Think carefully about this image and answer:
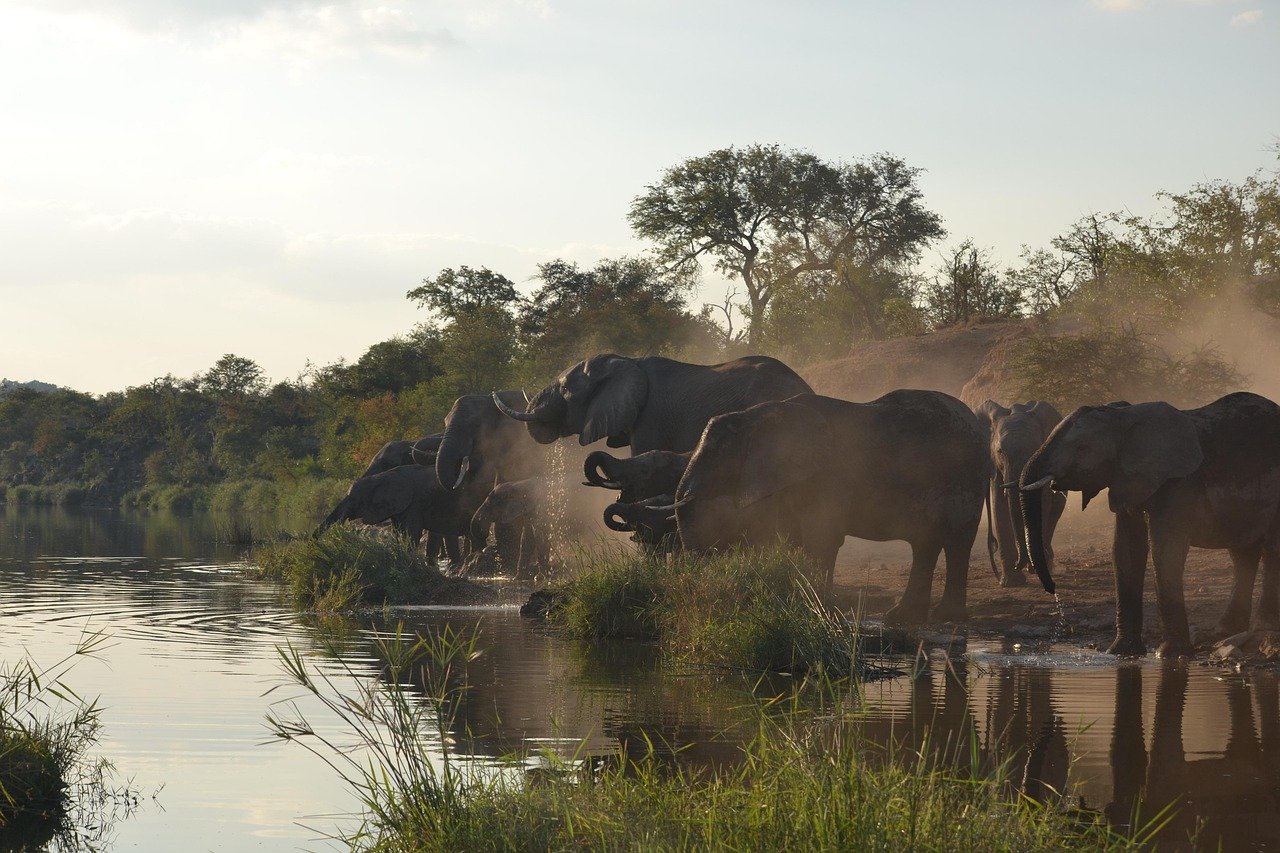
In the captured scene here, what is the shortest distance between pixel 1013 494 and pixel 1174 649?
20.4 feet

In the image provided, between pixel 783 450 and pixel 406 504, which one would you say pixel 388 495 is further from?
pixel 783 450

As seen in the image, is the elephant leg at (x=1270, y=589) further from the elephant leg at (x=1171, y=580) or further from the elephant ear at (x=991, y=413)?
the elephant ear at (x=991, y=413)

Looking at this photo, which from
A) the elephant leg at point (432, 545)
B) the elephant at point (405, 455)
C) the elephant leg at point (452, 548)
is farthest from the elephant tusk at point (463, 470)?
the elephant at point (405, 455)

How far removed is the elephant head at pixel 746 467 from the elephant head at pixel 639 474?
2053 millimetres

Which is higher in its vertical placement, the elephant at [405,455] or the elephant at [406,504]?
the elephant at [405,455]

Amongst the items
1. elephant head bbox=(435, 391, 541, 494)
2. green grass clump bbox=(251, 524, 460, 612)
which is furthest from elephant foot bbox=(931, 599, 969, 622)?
elephant head bbox=(435, 391, 541, 494)

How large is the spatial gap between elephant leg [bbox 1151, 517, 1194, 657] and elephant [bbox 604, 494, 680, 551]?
505cm

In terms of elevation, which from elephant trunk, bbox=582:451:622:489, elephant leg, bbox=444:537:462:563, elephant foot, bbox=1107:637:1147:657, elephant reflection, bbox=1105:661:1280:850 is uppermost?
elephant trunk, bbox=582:451:622:489

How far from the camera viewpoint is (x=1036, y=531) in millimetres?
13070

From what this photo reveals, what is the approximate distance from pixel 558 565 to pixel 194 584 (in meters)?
6.62

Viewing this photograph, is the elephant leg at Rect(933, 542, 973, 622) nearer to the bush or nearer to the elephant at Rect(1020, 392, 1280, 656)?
the elephant at Rect(1020, 392, 1280, 656)

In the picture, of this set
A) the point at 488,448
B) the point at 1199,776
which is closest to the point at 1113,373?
the point at 488,448

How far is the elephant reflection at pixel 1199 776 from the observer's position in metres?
7.08

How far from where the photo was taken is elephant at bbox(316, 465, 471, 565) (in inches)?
976
